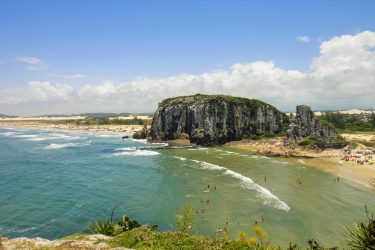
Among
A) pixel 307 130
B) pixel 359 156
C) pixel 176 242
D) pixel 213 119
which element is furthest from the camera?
pixel 213 119

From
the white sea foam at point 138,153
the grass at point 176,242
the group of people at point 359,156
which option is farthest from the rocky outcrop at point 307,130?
the grass at point 176,242

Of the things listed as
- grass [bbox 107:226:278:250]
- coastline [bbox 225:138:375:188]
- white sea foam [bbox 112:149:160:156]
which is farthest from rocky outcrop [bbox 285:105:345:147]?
grass [bbox 107:226:278:250]

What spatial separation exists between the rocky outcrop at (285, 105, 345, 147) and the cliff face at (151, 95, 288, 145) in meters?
22.2

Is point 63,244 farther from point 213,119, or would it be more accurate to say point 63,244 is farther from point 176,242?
point 213,119

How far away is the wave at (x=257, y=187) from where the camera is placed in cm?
4905

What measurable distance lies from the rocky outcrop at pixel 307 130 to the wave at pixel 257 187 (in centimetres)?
3910

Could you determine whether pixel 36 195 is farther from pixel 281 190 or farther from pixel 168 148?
pixel 168 148

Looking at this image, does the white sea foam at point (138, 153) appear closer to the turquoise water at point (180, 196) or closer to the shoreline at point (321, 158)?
the turquoise water at point (180, 196)

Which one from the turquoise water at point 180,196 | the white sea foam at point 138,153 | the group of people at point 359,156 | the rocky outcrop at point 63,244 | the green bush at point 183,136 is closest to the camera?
the rocky outcrop at point 63,244

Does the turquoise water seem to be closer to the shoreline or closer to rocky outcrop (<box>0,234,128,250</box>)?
the shoreline

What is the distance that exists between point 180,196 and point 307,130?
69488 mm

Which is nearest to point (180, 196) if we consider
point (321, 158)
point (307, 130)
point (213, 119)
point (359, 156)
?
point (321, 158)

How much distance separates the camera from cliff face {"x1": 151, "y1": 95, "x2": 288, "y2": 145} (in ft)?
405

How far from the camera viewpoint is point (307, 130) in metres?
110
